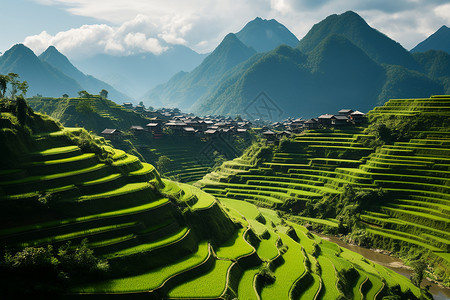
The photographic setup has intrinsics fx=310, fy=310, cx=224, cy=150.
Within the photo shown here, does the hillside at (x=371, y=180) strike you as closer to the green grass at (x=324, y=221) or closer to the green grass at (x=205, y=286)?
the green grass at (x=324, y=221)

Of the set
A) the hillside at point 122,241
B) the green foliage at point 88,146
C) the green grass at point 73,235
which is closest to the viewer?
the hillside at point 122,241

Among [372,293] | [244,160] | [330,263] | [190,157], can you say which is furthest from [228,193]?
[372,293]

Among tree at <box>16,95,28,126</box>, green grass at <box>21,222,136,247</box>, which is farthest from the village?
green grass at <box>21,222,136,247</box>

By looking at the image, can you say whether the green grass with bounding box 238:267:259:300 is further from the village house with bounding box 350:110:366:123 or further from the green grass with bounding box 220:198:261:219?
the village house with bounding box 350:110:366:123

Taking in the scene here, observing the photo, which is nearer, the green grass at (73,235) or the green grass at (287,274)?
the green grass at (73,235)

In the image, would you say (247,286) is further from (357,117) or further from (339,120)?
(357,117)

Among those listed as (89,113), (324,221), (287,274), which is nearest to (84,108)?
(89,113)

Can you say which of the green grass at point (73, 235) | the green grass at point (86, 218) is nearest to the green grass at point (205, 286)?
the green grass at point (73, 235)
